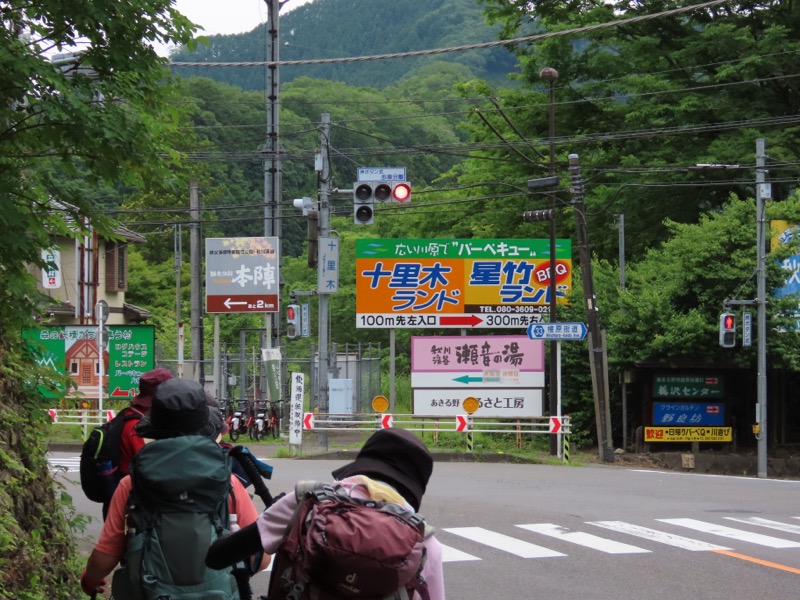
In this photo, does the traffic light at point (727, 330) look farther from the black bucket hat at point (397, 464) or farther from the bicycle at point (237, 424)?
the black bucket hat at point (397, 464)

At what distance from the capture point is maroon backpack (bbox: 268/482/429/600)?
3.03 m

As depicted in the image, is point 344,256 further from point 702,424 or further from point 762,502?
point 762,502

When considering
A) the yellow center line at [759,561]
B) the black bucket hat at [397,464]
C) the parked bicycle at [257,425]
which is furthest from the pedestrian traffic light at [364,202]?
the black bucket hat at [397,464]

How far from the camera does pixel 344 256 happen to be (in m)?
60.3

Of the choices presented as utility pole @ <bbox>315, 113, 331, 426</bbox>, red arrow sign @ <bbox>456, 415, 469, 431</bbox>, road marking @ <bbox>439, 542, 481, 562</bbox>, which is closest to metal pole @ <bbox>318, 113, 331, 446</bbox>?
utility pole @ <bbox>315, 113, 331, 426</bbox>

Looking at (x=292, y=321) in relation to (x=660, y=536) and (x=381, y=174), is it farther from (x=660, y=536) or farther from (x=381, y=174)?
(x=660, y=536)

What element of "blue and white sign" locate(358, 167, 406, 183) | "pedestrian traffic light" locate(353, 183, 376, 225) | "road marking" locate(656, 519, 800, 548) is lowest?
"road marking" locate(656, 519, 800, 548)

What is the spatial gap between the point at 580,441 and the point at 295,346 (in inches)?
1430

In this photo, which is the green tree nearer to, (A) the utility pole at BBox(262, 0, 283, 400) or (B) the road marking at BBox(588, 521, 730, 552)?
(B) the road marking at BBox(588, 521, 730, 552)

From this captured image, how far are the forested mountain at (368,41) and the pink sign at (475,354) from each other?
60884 mm

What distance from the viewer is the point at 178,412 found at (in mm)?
4414

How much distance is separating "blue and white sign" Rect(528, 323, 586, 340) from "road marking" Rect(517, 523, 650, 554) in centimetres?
1159

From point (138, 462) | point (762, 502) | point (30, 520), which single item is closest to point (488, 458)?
point (762, 502)

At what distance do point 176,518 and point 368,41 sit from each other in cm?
14880
